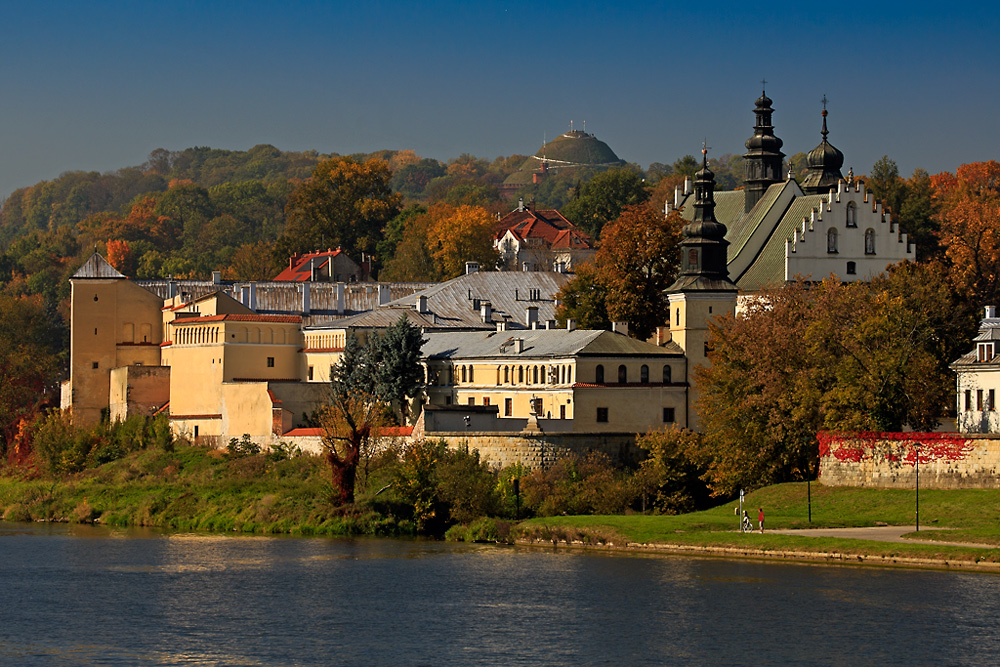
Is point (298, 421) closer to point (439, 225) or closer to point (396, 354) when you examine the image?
point (396, 354)

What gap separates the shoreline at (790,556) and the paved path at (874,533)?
→ 1107 mm

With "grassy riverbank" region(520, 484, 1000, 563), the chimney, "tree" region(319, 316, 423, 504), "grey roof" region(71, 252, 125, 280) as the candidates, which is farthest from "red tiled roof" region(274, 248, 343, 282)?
"grassy riverbank" region(520, 484, 1000, 563)

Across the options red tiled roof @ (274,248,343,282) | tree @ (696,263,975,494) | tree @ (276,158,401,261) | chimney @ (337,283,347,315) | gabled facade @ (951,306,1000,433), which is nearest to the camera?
tree @ (696,263,975,494)

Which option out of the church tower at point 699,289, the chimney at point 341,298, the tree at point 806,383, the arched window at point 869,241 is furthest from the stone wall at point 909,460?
the chimney at point 341,298

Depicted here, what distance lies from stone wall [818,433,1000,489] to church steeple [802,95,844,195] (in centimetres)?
2507

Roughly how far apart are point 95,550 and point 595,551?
17.4 metres

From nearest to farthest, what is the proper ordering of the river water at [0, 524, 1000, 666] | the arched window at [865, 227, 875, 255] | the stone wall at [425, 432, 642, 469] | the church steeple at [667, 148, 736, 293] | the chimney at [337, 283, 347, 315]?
1. the river water at [0, 524, 1000, 666]
2. the stone wall at [425, 432, 642, 469]
3. the church steeple at [667, 148, 736, 293]
4. the arched window at [865, 227, 875, 255]
5. the chimney at [337, 283, 347, 315]

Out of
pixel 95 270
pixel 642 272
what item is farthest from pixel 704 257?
pixel 95 270

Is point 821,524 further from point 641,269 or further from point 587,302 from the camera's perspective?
point 587,302

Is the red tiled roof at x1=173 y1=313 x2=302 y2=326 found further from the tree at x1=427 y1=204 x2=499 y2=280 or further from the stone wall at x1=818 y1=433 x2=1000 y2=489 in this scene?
the tree at x1=427 y1=204 x2=499 y2=280

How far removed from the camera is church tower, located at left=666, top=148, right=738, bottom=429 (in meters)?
71.4

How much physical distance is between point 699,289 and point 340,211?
5515 centimetres

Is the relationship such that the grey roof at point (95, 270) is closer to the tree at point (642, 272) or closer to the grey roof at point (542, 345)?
the grey roof at point (542, 345)

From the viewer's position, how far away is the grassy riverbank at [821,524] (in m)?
52.9
